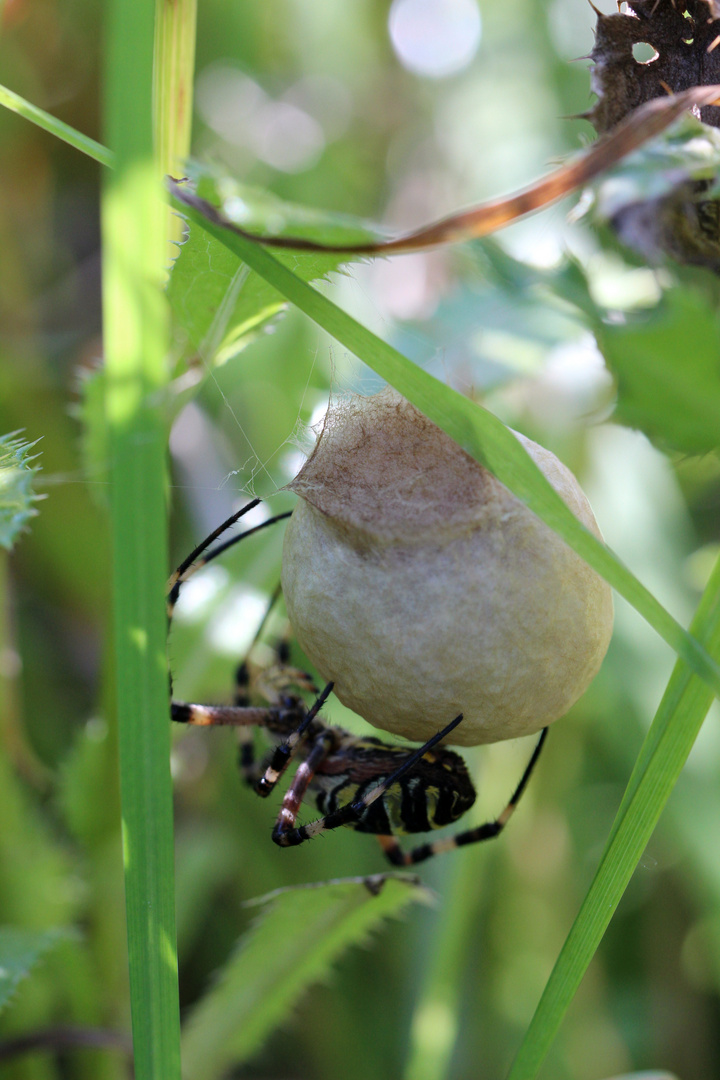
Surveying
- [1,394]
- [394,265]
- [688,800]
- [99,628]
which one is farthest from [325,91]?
[688,800]

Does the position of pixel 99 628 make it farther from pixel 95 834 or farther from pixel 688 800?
pixel 688 800

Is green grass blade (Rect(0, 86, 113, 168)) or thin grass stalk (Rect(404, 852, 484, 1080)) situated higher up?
green grass blade (Rect(0, 86, 113, 168))

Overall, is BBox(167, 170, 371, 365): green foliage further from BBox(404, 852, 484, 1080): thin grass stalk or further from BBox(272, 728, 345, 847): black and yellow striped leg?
BBox(404, 852, 484, 1080): thin grass stalk

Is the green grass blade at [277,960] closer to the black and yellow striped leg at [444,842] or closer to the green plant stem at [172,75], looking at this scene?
the black and yellow striped leg at [444,842]

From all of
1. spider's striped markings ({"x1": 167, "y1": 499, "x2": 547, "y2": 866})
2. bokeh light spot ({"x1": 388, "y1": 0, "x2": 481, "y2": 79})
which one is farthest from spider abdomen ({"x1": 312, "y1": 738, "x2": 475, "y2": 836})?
bokeh light spot ({"x1": 388, "y1": 0, "x2": 481, "y2": 79})

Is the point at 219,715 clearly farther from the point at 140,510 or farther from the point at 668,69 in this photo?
the point at 668,69
